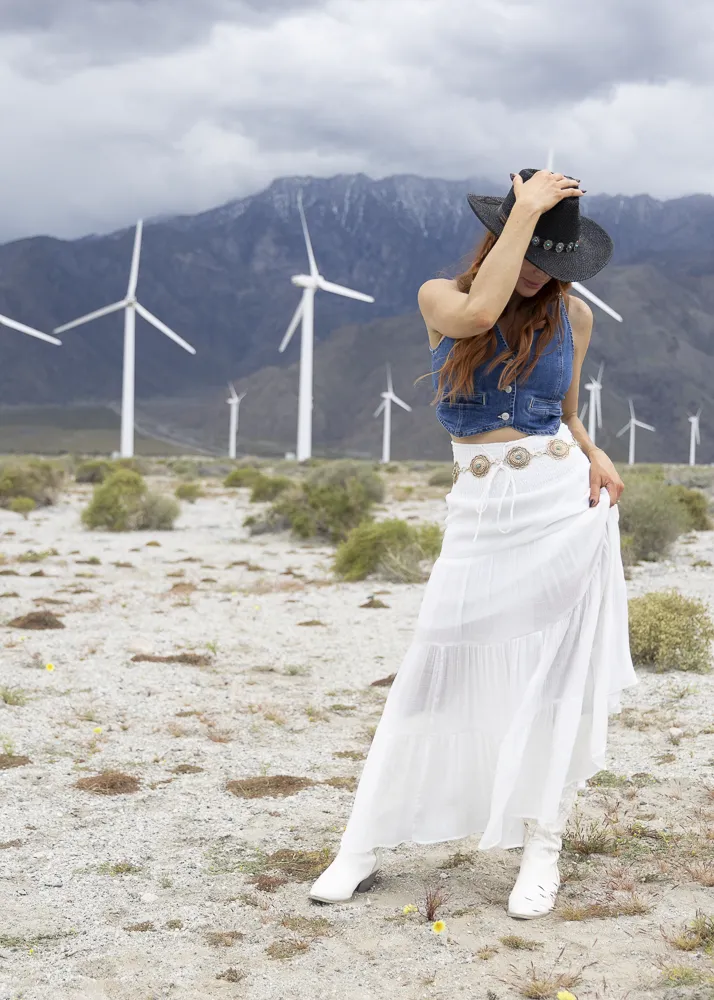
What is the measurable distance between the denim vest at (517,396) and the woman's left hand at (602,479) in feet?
0.87

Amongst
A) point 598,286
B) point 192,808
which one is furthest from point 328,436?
point 192,808

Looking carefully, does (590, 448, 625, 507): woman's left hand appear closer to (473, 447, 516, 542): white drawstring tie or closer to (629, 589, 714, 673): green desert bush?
(473, 447, 516, 542): white drawstring tie

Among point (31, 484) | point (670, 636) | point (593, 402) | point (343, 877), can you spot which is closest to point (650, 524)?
point (670, 636)

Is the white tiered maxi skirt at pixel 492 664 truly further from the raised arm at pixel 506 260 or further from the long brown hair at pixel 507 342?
the raised arm at pixel 506 260

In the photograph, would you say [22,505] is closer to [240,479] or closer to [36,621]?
[240,479]

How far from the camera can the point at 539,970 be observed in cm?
370

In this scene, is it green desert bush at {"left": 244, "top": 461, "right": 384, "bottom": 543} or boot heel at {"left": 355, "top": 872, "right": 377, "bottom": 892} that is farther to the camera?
green desert bush at {"left": 244, "top": 461, "right": 384, "bottom": 543}

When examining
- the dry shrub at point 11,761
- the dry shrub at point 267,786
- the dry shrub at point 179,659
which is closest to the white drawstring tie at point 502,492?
the dry shrub at point 267,786

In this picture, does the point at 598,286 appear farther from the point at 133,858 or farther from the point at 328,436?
the point at 133,858

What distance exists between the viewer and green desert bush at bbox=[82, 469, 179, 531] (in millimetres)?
21641

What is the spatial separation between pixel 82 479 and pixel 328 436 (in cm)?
15517

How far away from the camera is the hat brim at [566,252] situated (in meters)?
3.83

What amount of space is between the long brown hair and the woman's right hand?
0.78 feet

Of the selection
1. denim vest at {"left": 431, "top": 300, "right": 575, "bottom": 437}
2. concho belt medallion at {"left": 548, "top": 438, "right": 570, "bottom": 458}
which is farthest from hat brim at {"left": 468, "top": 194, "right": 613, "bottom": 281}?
concho belt medallion at {"left": 548, "top": 438, "right": 570, "bottom": 458}
